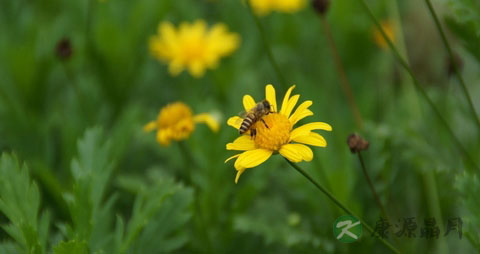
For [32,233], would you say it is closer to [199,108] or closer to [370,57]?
[199,108]

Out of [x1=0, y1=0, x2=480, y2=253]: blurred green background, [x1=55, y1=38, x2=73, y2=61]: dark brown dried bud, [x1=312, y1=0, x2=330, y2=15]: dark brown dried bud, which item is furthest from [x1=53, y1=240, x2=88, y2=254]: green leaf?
[x1=312, y1=0, x2=330, y2=15]: dark brown dried bud

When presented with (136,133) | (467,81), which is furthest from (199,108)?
(467,81)

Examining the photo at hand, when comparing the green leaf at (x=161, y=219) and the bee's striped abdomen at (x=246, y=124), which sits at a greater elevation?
the bee's striped abdomen at (x=246, y=124)

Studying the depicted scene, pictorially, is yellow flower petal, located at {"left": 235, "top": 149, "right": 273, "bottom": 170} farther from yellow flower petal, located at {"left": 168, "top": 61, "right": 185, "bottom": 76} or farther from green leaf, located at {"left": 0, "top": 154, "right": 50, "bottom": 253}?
yellow flower petal, located at {"left": 168, "top": 61, "right": 185, "bottom": 76}

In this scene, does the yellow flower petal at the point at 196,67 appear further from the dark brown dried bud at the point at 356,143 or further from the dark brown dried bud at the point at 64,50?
the dark brown dried bud at the point at 356,143

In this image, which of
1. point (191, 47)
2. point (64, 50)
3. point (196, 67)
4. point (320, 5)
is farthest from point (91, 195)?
point (191, 47)

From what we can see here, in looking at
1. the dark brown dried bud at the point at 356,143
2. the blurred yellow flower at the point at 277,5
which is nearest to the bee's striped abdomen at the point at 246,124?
the dark brown dried bud at the point at 356,143
